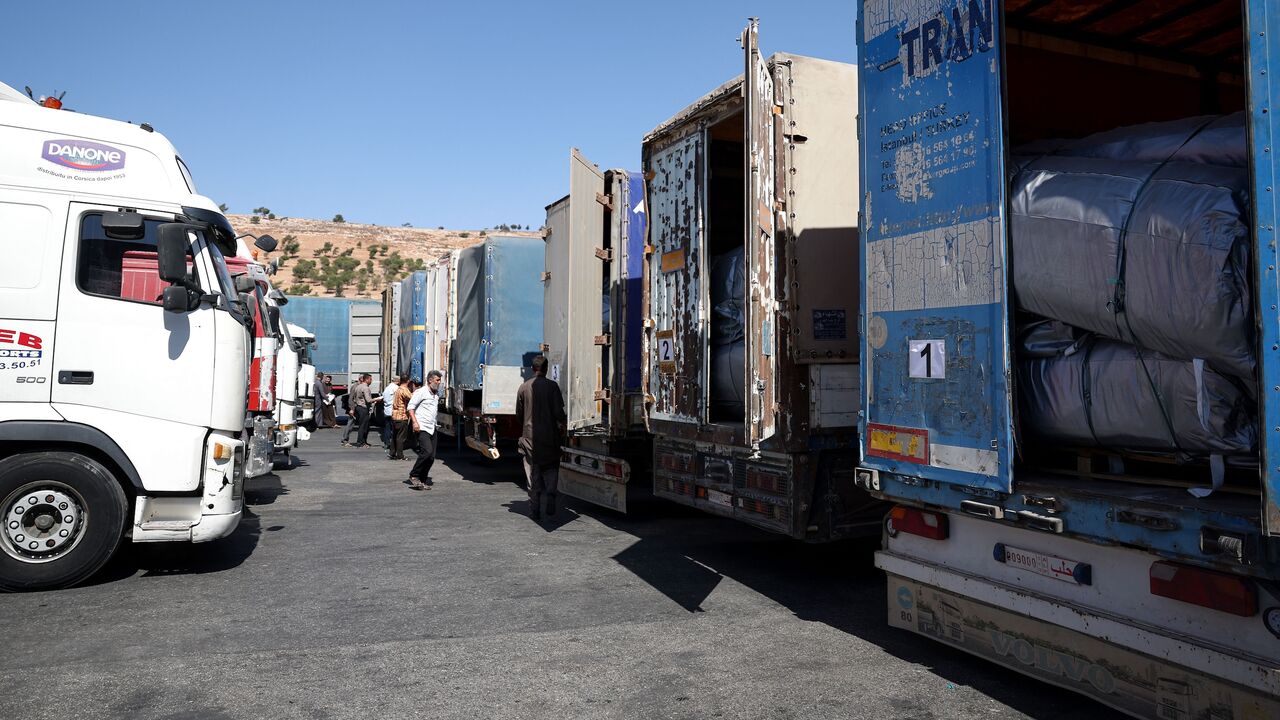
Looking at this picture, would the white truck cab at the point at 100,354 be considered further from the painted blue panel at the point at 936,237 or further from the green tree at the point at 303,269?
the green tree at the point at 303,269

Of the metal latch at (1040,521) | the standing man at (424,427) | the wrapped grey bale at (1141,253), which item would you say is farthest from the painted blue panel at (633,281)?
the metal latch at (1040,521)

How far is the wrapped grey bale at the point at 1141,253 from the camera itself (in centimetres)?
A: 331

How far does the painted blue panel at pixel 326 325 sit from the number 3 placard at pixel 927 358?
2284 cm

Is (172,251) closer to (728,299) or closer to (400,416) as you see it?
(728,299)

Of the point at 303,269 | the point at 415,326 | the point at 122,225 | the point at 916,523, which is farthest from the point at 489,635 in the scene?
the point at 303,269

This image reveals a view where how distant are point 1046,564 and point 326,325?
24.8m

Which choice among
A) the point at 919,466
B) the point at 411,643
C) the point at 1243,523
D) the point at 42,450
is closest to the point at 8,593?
the point at 42,450

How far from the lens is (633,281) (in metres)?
9.09

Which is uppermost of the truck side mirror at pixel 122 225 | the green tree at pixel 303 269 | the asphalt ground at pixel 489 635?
the green tree at pixel 303 269

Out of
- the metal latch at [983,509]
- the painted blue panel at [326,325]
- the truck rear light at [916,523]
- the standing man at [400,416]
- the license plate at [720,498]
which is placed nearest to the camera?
the metal latch at [983,509]

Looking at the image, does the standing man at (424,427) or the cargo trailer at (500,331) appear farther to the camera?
the cargo trailer at (500,331)

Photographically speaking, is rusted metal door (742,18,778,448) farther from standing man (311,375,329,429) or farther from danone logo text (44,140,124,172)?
standing man (311,375,329,429)

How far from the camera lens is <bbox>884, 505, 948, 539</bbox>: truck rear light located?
4516 mm

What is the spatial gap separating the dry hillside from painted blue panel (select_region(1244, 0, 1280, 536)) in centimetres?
5292
